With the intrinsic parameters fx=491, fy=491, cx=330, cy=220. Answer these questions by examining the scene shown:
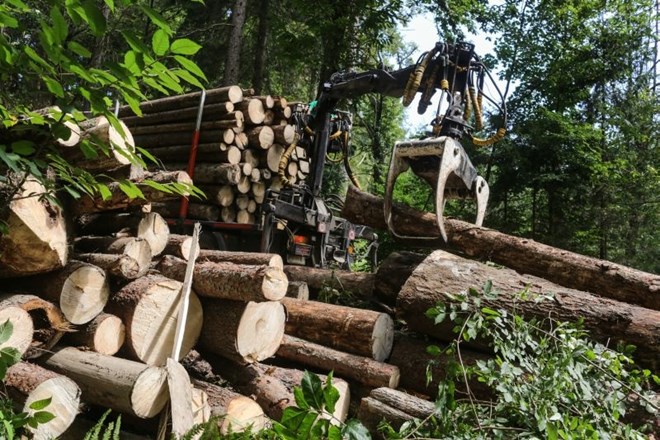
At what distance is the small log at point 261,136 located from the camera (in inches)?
266

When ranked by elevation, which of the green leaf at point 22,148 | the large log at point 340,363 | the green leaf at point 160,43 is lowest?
the large log at point 340,363

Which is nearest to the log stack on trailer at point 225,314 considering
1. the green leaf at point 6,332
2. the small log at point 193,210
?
the green leaf at point 6,332

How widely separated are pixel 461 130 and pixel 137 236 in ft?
9.04

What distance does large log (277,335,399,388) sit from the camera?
3.37 m

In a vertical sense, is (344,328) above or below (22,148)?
below

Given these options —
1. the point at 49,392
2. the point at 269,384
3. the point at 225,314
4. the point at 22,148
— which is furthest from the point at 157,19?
the point at 269,384

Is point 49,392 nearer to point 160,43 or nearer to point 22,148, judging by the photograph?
point 22,148

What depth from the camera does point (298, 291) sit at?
15.0 ft

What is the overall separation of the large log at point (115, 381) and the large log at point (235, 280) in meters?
0.66

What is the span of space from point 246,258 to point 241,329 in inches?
20.1

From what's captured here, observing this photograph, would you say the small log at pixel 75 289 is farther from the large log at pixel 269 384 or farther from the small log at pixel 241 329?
the large log at pixel 269 384

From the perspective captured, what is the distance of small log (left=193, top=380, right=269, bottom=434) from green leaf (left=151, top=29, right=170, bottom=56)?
80.7 inches

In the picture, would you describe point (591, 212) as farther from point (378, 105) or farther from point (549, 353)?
point (549, 353)

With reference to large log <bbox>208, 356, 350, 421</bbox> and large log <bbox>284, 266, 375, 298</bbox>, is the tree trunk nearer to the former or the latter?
large log <bbox>284, 266, 375, 298</bbox>
